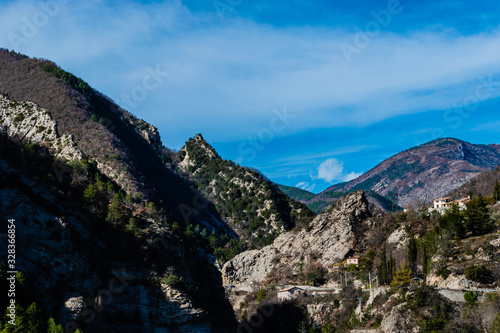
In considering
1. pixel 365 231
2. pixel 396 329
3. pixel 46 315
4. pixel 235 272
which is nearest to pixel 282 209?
pixel 235 272

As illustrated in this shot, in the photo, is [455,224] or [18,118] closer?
[455,224]

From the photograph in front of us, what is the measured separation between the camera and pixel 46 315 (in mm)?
32812

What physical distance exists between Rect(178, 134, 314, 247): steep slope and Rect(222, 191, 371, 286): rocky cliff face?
1284cm

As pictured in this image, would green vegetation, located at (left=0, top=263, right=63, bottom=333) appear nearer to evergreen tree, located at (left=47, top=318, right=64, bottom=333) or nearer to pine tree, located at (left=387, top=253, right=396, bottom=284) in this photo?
evergreen tree, located at (left=47, top=318, right=64, bottom=333)

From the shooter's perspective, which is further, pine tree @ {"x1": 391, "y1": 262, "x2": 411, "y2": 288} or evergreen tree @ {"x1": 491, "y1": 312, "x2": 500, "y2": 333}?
pine tree @ {"x1": 391, "y1": 262, "x2": 411, "y2": 288}

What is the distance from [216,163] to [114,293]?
11984 centimetres

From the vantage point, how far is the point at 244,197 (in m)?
138

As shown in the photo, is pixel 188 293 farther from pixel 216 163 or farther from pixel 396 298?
pixel 216 163

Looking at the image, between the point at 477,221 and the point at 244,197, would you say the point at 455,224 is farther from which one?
the point at 244,197

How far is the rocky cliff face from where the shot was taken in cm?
9106

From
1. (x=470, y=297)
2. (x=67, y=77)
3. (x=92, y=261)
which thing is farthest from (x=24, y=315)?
(x=67, y=77)

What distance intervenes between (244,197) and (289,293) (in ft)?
201

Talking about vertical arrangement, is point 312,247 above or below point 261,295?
above

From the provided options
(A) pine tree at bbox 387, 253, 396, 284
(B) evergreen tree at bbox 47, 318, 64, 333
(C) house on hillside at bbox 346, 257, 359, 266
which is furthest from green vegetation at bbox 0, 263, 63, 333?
(C) house on hillside at bbox 346, 257, 359, 266
